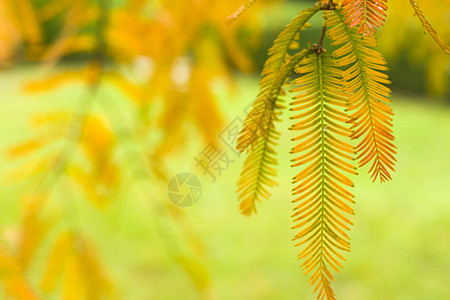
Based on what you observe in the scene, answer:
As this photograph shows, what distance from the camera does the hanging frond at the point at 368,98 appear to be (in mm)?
256

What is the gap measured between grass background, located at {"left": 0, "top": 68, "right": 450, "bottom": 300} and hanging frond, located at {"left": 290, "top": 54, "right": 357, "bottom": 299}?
141 cm

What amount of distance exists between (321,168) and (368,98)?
44 millimetres

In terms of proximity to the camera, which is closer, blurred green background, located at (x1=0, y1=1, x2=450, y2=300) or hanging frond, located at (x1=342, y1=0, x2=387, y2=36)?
hanging frond, located at (x1=342, y1=0, x2=387, y2=36)

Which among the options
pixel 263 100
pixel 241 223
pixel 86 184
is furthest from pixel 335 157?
pixel 241 223

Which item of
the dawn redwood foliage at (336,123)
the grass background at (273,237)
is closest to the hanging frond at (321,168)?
the dawn redwood foliage at (336,123)

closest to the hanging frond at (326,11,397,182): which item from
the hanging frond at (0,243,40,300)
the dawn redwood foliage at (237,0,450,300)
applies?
the dawn redwood foliage at (237,0,450,300)

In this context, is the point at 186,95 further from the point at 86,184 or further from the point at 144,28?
the point at 86,184

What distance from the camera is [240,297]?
7.36 feet

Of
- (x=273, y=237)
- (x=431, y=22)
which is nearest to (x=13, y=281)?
(x=431, y=22)

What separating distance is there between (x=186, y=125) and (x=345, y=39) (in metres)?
0.85

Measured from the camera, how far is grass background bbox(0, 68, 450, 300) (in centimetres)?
227

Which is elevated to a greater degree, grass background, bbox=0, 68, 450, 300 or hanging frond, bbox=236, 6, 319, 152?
hanging frond, bbox=236, 6, 319, 152

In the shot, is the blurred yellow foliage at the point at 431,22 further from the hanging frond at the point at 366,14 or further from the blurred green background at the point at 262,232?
the blurred green background at the point at 262,232

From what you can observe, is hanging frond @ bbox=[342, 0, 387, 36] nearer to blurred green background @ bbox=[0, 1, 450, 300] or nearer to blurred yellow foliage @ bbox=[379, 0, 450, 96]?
blurred yellow foliage @ bbox=[379, 0, 450, 96]
